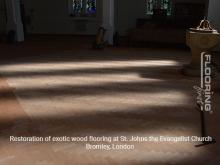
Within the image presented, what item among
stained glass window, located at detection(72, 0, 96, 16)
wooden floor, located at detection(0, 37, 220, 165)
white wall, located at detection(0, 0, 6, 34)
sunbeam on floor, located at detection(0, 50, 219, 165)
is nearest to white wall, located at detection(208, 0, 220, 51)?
wooden floor, located at detection(0, 37, 220, 165)

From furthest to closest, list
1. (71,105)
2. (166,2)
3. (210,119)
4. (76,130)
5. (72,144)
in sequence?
(166,2) < (71,105) < (210,119) < (76,130) < (72,144)

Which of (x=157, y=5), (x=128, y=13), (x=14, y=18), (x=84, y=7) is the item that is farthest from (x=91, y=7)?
(x=14, y=18)

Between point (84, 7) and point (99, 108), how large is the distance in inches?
462

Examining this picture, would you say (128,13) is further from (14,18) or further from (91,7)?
(14,18)

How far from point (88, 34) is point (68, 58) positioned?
6.30 metres

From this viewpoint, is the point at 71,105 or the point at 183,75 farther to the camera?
the point at 183,75

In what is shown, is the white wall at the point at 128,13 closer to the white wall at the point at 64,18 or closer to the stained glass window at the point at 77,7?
the white wall at the point at 64,18

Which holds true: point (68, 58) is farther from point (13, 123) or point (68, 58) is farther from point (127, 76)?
point (13, 123)

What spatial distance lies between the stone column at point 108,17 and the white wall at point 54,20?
3334 mm

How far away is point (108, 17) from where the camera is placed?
12.8 metres

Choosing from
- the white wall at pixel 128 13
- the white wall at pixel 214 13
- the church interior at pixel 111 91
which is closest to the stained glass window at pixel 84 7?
the white wall at pixel 128 13

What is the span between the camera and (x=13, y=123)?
16.1ft

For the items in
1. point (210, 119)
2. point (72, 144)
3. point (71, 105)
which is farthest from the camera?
point (71, 105)

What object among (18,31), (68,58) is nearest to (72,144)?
(68,58)
